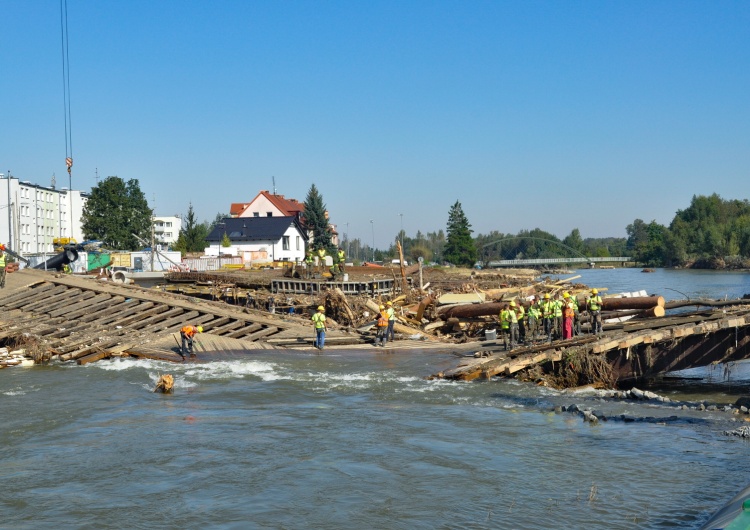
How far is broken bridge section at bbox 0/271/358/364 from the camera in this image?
2688 centimetres

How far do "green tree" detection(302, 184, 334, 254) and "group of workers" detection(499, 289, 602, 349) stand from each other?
223 ft

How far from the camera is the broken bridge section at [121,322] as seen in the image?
1058 inches

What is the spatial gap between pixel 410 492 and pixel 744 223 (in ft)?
484

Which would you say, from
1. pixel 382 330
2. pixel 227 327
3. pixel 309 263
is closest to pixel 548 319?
pixel 382 330

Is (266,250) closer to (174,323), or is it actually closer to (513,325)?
(174,323)

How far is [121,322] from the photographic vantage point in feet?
98.9

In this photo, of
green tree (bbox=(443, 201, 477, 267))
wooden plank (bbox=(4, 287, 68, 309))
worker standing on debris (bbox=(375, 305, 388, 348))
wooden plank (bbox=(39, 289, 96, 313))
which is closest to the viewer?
worker standing on debris (bbox=(375, 305, 388, 348))

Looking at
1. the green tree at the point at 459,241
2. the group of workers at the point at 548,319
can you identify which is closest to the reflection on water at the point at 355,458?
the group of workers at the point at 548,319

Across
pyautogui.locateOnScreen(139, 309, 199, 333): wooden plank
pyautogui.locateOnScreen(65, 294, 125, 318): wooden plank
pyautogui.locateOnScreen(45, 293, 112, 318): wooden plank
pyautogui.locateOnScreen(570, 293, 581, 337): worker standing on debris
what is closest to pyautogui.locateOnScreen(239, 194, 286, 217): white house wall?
pyautogui.locateOnScreen(45, 293, 112, 318): wooden plank

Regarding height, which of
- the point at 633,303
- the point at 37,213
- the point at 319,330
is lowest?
the point at 319,330

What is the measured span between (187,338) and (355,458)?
13.4 metres

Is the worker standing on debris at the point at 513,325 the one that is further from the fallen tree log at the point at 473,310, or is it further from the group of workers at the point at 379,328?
the group of workers at the point at 379,328

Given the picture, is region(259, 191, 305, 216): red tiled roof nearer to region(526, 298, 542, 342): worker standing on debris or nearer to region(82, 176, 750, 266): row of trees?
region(82, 176, 750, 266): row of trees

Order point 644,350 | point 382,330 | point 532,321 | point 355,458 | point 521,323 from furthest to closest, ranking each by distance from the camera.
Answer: point 382,330
point 521,323
point 532,321
point 644,350
point 355,458
